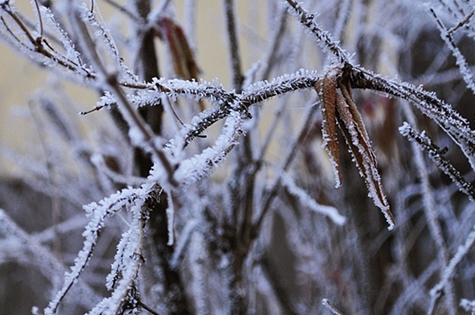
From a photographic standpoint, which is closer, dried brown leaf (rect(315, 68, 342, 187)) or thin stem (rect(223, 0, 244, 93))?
dried brown leaf (rect(315, 68, 342, 187))

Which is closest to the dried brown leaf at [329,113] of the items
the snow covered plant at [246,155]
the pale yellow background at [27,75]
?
the snow covered plant at [246,155]

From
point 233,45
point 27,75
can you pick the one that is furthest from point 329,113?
point 27,75

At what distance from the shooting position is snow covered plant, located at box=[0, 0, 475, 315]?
1.00ft

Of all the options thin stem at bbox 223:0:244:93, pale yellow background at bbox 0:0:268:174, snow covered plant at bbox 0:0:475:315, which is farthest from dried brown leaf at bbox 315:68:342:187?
pale yellow background at bbox 0:0:268:174

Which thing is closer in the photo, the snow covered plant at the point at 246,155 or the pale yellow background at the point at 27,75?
the snow covered plant at the point at 246,155

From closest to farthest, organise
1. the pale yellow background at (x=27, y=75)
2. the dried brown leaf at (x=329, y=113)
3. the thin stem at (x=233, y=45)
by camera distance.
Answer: the dried brown leaf at (x=329, y=113)
the thin stem at (x=233, y=45)
the pale yellow background at (x=27, y=75)

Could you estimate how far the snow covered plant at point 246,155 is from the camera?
304 millimetres

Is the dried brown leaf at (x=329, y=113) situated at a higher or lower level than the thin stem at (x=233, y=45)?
lower

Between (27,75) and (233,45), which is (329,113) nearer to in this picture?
(233,45)

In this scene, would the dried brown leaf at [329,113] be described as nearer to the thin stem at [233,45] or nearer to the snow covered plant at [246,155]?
the snow covered plant at [246,155]

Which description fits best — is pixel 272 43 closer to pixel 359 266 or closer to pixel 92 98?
pixel 359 266

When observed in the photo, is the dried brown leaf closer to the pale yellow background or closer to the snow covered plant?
the snow covered plant

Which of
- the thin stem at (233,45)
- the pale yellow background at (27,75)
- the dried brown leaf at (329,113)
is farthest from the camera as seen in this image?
the pale yellow background at (27,75)

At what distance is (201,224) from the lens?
60 centimetres
